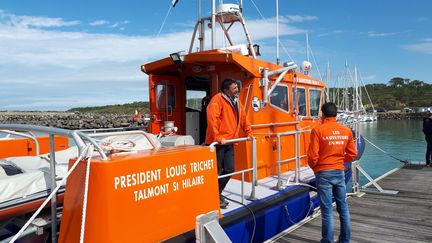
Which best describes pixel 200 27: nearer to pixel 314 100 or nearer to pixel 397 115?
pixel 314 100

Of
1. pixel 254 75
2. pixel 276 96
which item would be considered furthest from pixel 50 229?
pixel 276 96

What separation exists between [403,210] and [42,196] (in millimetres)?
5280

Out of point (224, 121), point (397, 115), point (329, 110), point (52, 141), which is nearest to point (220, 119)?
point (224, 121)

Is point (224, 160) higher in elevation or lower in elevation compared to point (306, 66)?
lower

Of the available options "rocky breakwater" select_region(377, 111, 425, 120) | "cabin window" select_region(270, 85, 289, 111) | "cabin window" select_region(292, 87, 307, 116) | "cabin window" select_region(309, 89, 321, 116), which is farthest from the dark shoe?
"rocky breakwater" select_region(377, 111, 425, 120)

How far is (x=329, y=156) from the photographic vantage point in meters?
3.71

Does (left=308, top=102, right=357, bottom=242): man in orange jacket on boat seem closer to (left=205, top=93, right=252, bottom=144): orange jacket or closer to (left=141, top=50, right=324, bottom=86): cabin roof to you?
(left=205, top=93, right=252, bottom=144): orange jacket

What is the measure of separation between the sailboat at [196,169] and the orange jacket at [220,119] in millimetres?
→ 178

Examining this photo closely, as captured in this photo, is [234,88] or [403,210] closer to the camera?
[234,88]

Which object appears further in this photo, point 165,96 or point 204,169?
point 165,96

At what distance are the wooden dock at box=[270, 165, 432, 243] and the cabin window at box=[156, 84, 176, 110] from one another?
9.89ft

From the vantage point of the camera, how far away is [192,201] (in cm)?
322

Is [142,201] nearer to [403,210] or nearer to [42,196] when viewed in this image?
[42,196]

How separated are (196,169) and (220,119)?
1.11 meters
